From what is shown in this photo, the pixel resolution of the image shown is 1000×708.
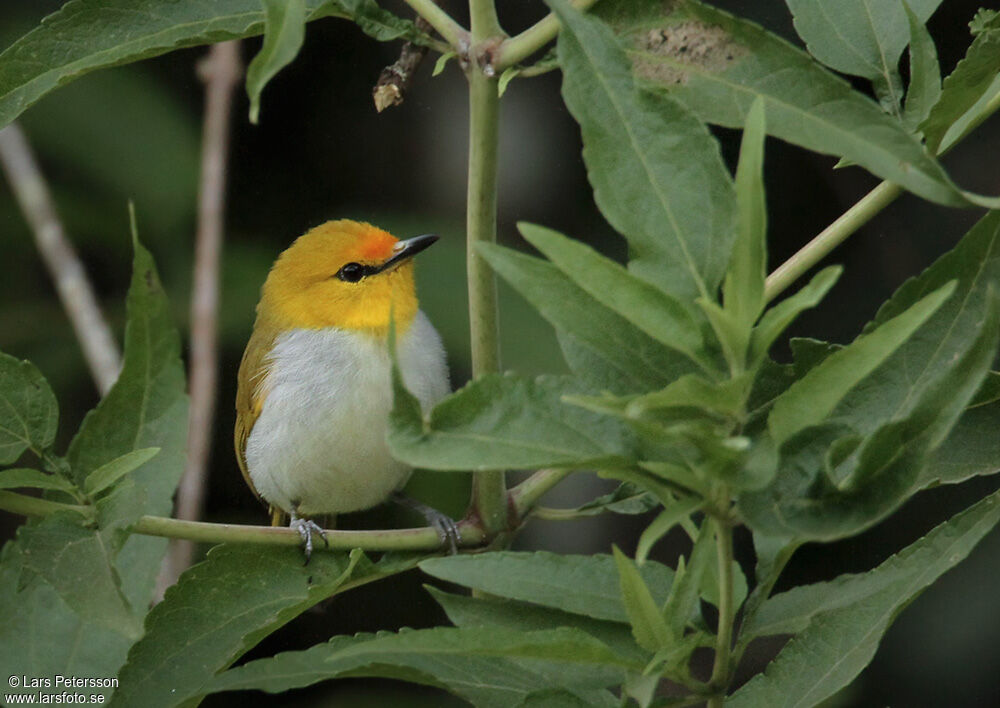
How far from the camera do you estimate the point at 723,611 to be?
127 centimetres

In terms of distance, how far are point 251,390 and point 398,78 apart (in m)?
1.63

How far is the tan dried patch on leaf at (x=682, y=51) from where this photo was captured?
4.44 ft

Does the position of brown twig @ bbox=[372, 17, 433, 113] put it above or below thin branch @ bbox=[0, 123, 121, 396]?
above

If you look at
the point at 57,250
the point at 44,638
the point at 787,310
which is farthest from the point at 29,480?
the point at 57,250

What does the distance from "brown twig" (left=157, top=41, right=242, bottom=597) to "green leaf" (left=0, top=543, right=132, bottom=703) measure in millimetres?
1240

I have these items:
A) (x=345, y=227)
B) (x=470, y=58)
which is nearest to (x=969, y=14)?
(x=345, y=227)

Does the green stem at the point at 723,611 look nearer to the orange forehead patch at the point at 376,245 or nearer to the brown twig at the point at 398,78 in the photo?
the brown twig at the point at 398,78

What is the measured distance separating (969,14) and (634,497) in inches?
104

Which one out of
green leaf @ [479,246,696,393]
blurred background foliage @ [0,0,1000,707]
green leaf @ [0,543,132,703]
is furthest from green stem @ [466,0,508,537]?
blurred background foliage @ [0,0,1000,707]

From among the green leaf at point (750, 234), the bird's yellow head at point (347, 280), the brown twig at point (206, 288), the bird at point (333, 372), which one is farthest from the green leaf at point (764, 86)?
the brown twig at point (206, 288)

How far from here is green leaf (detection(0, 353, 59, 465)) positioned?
166 cm

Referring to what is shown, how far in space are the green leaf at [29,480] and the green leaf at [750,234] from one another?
0.86 meters

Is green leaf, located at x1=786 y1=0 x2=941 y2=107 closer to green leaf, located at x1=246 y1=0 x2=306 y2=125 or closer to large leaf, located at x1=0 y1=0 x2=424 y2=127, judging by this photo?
large leaf, located at x1=0 y1=0 x2=424 y2=127

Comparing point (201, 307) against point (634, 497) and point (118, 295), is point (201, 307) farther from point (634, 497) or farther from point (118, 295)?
point (634, 497)
